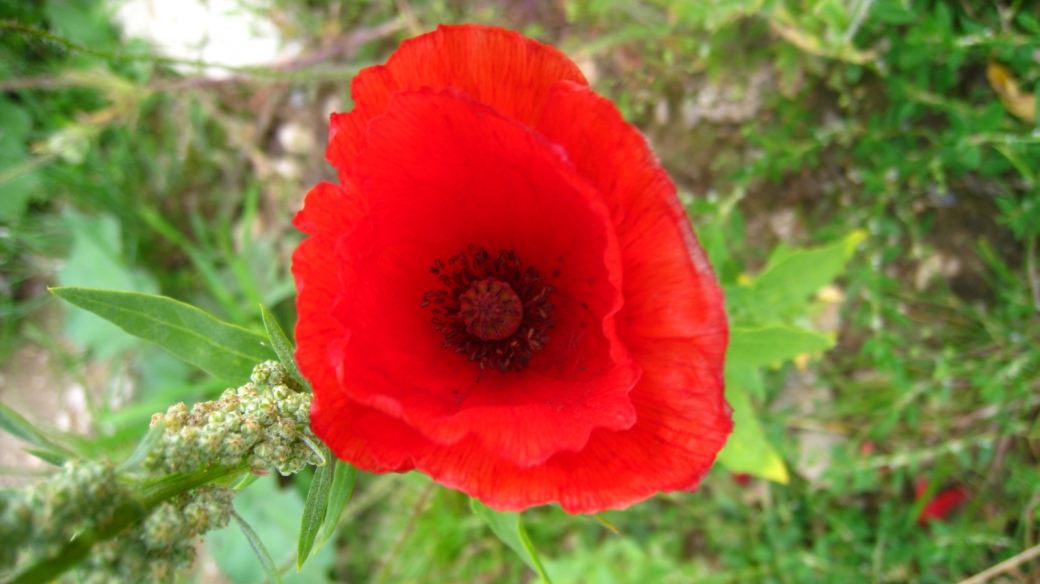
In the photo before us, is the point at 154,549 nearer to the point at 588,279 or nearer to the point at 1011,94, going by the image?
the point at 588,279

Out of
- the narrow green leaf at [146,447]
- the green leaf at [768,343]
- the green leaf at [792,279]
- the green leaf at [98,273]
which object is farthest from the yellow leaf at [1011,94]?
the green leaf at [98,273]

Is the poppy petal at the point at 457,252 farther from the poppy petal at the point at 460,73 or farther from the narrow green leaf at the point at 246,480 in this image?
the narrow green leaf at the point at 246,480

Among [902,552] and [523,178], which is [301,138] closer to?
[523,178]

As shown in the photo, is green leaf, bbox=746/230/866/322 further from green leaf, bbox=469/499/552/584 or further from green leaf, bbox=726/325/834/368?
green leaf, bbox=469/499/552/584

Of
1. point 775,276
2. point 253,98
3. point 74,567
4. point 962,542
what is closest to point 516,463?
point 74,567

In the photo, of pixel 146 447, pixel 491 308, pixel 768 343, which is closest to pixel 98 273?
pixel 491 308
